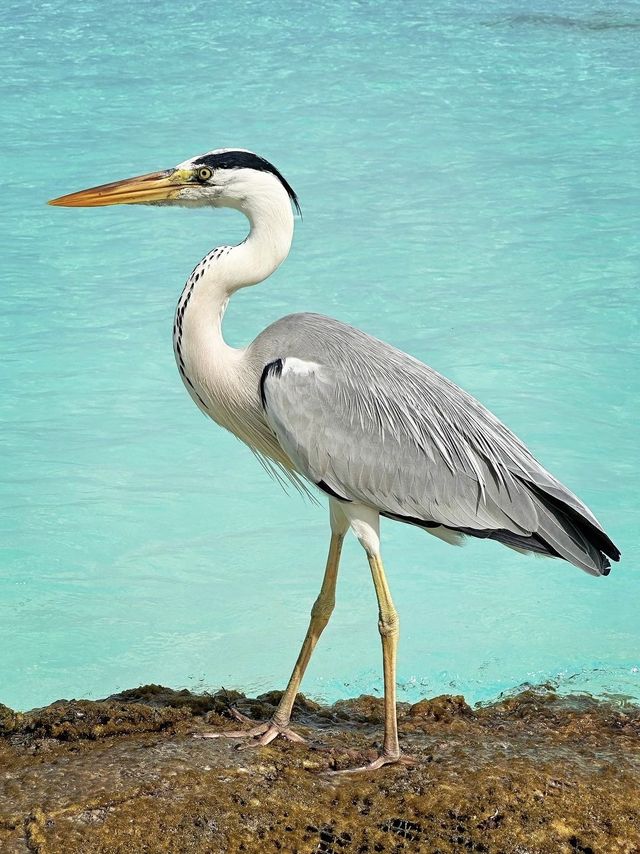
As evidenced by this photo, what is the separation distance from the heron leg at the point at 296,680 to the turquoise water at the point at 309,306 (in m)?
1.33

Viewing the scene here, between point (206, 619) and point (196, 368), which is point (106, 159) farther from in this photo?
point (196, 368)

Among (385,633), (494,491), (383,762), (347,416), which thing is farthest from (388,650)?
(347,416)

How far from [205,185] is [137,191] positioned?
191mm

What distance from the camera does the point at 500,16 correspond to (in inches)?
570

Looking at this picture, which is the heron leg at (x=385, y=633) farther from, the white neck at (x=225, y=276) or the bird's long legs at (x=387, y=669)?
the white neck at (x=225, y=276)

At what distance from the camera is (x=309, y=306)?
8.24m

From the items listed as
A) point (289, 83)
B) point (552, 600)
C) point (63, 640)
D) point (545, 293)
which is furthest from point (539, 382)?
point (289, 83)

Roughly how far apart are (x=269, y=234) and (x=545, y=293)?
538 cm

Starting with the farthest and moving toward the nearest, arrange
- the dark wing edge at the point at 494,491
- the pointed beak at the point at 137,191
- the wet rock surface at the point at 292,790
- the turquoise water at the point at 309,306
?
1. the turquoise water at the point at 309,306
2. the pointed beak at the point at 137,191
3. the dark wing edge at the point at 494,491
4. the wet rock surface at the point at 292,790

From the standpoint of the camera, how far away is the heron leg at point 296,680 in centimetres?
332

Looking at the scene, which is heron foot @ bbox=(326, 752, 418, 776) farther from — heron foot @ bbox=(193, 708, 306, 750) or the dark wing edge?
the dark wing edge

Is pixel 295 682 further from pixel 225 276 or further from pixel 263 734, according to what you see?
pixel 225 276

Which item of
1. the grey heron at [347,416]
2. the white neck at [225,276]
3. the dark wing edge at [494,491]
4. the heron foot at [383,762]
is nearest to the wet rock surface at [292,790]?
the heron foot at [383,762]

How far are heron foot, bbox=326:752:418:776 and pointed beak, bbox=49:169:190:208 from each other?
5.35ft
